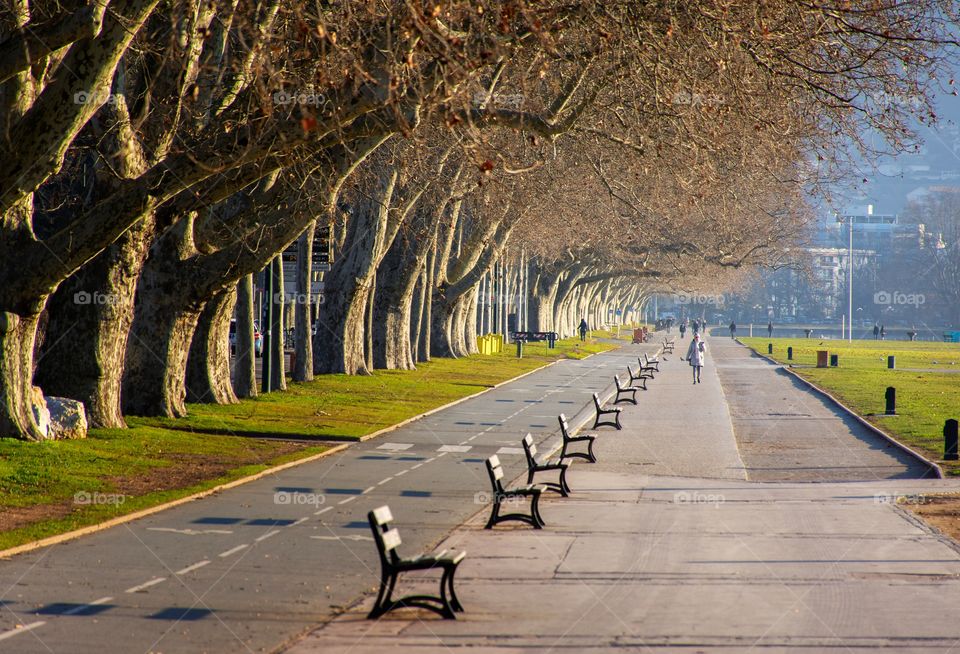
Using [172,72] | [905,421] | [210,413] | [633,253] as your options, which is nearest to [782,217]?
[633,253]

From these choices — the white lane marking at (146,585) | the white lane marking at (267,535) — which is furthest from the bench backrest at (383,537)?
the white lane marking at (267,535)

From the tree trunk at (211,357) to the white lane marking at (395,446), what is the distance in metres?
4.88

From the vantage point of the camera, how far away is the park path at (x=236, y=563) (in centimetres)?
824

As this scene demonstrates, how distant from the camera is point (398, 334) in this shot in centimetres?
4231

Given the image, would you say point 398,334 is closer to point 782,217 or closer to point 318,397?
point 318,397

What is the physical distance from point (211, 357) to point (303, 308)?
7758 mm

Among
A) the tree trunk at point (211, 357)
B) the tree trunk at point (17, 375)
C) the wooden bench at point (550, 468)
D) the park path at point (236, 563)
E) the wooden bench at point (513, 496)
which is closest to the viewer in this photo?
the park path at point (236, 563)

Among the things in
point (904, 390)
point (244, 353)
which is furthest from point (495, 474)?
point (904, 390)

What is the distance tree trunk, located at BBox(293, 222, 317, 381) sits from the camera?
3272cm

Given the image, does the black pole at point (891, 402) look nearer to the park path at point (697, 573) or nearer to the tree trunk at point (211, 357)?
the park path at point (697, 573)

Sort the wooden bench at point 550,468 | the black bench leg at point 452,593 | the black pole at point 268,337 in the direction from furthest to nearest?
the black pole at point 268,337 < the wooden bench at point 550,468 < the black bench leg at point 452,593

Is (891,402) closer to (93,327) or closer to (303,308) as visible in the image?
(303,308)

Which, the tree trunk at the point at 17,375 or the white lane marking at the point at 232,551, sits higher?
the tree trunk at the point at 17,375

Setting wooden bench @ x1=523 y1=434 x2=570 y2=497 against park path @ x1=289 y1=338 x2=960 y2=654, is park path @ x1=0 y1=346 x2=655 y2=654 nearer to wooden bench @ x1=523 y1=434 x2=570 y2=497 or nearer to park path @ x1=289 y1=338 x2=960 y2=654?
park path @ x1=289 y1=338 x2=960 y2=654
